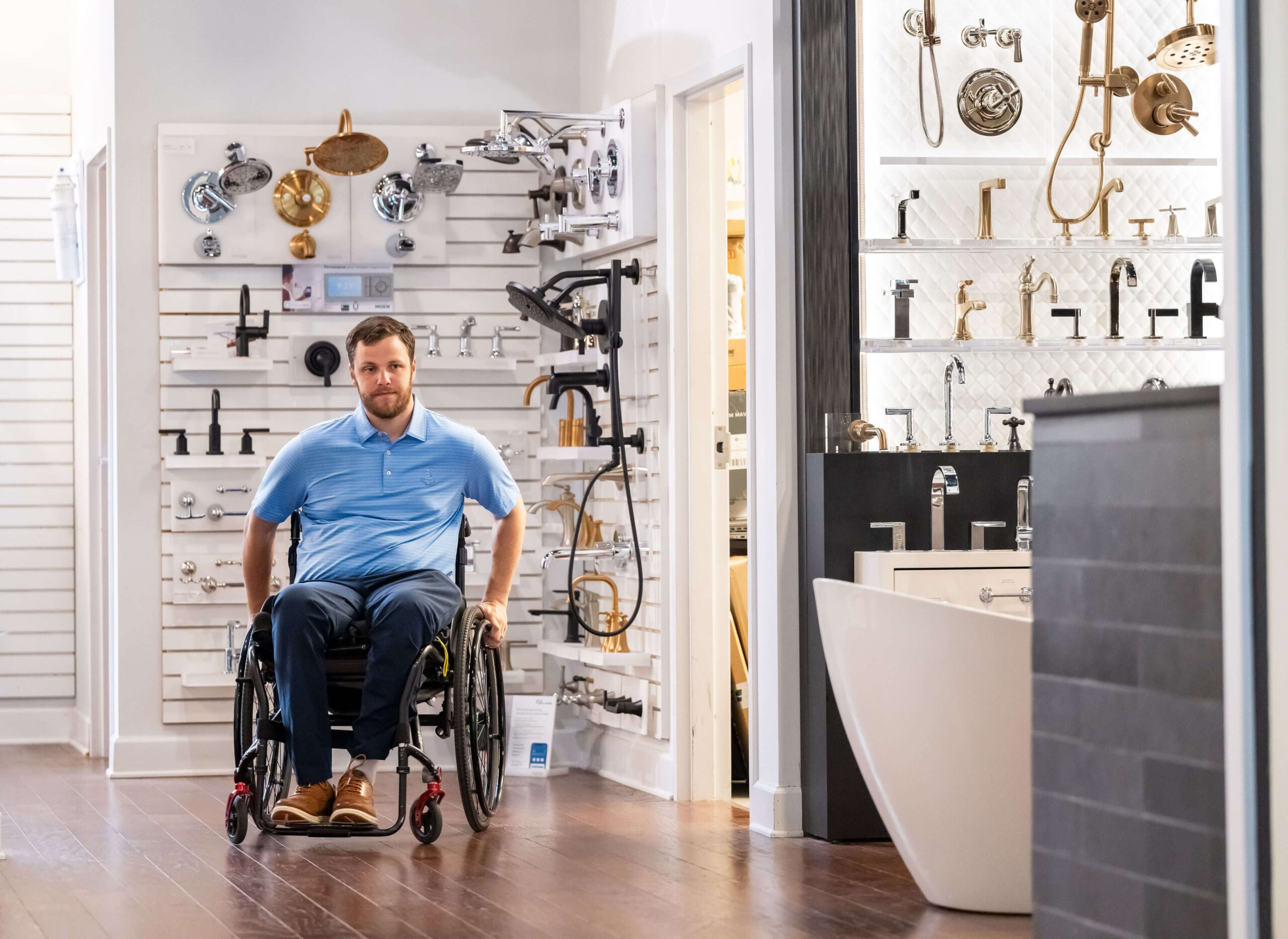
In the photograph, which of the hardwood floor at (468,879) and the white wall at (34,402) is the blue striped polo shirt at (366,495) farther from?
the white wall at (34,402)

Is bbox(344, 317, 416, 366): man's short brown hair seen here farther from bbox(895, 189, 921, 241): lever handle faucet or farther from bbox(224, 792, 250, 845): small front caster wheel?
bbox(895, 189, 921, 241): lever handle faucet

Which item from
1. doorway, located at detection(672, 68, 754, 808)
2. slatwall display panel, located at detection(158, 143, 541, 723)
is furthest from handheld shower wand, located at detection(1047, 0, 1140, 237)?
slatwall display panel, located at detection(158, 143, 541, 723)

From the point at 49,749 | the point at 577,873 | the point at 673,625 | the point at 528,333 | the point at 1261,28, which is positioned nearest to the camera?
the point at 1261,28

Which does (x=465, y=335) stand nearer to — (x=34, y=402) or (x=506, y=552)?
(x=506, y=552)

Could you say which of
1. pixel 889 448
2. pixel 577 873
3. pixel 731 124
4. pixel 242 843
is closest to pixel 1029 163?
pixel 889 448

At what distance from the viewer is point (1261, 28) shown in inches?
78.4

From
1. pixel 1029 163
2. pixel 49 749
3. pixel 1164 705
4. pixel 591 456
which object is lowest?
pixel 49 749

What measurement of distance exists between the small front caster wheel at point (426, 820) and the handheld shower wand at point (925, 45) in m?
2.20

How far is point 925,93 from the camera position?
166 inches

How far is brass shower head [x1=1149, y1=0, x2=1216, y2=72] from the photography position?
3760 mm

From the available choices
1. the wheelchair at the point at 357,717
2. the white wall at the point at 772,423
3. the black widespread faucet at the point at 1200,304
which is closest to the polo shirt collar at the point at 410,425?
the wheelchair at the point at 357,717

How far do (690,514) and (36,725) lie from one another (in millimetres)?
3017

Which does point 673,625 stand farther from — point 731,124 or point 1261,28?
point 1261,28

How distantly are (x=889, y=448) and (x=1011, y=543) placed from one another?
0.42m
